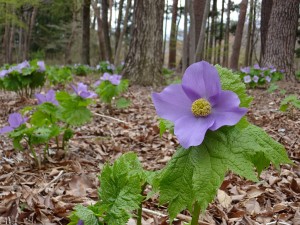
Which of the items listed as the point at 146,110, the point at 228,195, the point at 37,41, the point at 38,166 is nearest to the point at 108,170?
the point at 228,195

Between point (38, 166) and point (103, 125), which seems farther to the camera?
point (103, 125)

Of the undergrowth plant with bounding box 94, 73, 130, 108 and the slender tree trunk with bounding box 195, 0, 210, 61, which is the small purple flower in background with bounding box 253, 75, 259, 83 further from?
the undergrowth plant with bounding box 94, 73, 130, 108

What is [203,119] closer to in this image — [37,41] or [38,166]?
[38,166]

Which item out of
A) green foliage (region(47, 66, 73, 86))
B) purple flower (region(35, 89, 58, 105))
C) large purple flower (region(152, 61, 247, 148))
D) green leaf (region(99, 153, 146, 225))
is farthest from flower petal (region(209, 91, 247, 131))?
green foliage (region(47, 66, 73, 86))

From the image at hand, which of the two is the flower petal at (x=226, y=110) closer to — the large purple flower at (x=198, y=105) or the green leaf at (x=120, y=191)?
the large purple flower at (x=198, y=105)

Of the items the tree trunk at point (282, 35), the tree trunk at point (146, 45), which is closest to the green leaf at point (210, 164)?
the tree trunk at point (146, 45)

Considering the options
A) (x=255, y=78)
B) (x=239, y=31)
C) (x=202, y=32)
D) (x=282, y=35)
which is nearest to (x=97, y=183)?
(x=202, y=32)
